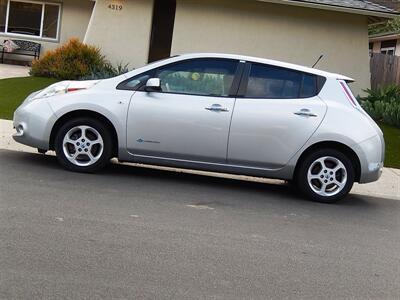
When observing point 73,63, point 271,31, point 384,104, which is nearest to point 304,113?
point 384,104

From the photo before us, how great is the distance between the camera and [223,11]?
16.8 m

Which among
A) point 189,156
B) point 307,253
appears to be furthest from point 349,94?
point 307,253

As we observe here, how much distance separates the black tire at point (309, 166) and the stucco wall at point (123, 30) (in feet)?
34.5

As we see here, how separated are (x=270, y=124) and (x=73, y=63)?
1008 cm

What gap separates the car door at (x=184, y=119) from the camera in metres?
7.44

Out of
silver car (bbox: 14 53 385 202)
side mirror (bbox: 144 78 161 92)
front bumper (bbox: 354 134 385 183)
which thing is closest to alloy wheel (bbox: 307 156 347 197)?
silver car (bbox: 14 53 385 202)

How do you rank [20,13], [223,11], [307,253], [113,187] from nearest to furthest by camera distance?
[307,253]
[113,187]
[223,11]
[20,13]

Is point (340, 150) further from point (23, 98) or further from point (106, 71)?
point (106, 71)

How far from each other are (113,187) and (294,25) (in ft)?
36.5

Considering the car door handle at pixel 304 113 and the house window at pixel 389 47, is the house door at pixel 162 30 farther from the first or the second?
the house window at pixel 389 47

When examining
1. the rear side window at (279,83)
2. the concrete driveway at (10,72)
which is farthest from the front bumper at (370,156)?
the concrete driveway at (10,72)

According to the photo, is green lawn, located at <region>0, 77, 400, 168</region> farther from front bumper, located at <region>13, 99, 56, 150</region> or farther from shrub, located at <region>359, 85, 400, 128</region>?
front bumper, located at <region>13, 99, 56, 150</region>

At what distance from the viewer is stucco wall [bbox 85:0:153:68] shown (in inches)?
667

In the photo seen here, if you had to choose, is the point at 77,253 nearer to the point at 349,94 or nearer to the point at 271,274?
the point at 271,274
